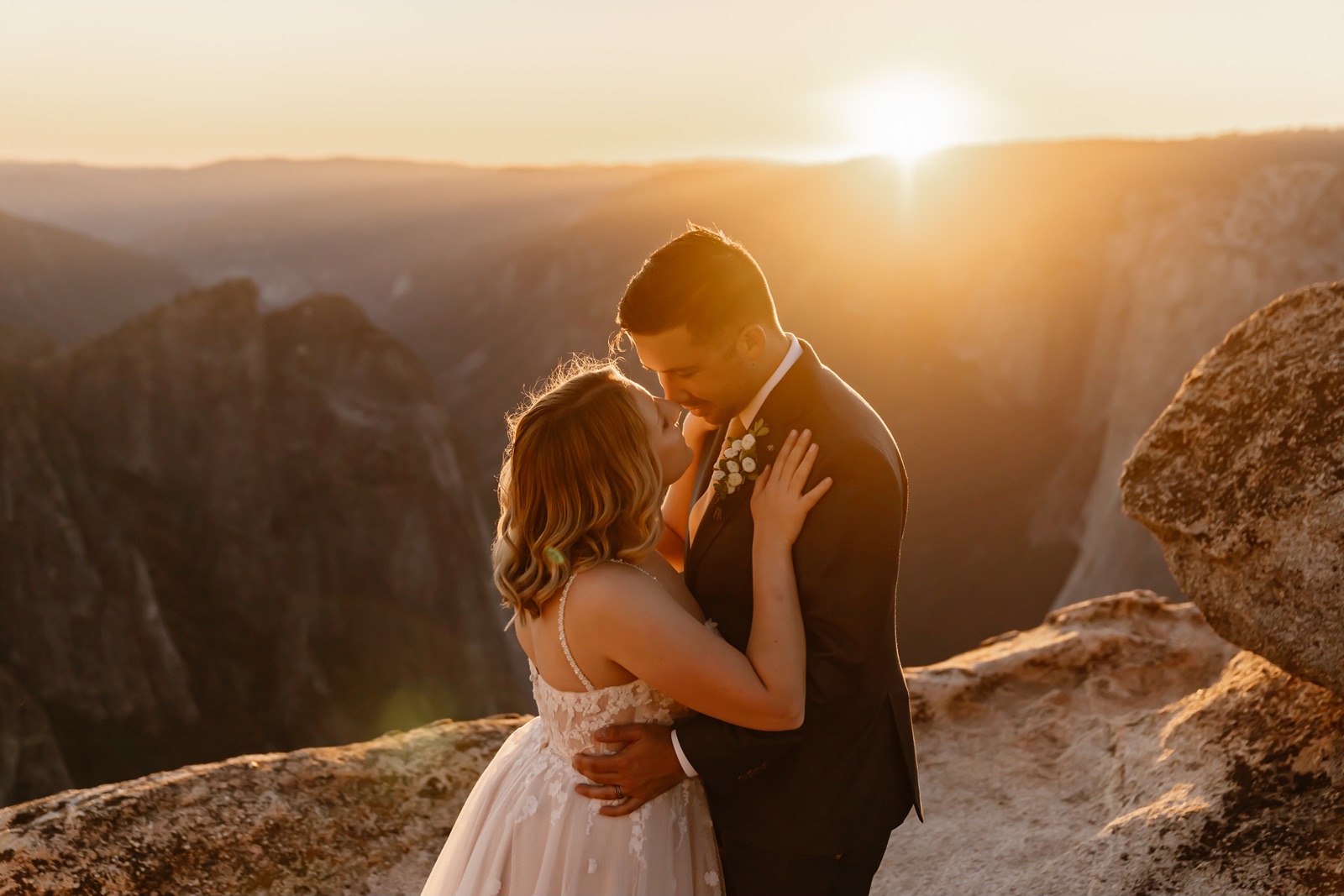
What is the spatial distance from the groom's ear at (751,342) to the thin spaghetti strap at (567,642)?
0.97m

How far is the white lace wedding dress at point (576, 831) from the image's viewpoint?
9.99 feet

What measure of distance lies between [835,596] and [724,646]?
381 mm

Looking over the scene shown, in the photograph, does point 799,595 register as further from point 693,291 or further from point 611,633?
point 693,291

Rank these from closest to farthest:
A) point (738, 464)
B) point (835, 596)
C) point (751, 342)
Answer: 1. point (835, 596)
2. point (738, 464)
3. point (751, 342)

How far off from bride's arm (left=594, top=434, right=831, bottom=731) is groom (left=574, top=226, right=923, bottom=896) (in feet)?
0.29

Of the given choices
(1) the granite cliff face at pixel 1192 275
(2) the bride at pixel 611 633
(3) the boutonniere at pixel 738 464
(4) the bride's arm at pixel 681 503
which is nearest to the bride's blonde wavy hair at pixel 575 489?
(2) the bride at pixel 611 633

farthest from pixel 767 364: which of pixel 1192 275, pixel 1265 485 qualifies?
pixel 1192 275

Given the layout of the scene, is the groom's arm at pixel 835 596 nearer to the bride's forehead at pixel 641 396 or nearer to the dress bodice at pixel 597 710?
the dress bodice at pixel 597 710

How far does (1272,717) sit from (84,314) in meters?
61.3

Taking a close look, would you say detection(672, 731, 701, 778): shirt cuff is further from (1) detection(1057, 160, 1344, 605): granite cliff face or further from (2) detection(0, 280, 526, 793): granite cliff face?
(1) detection(1057, 160, 1344, 605): granite cliff face

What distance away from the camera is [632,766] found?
301cm

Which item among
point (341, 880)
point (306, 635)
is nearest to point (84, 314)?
point (306, 635)

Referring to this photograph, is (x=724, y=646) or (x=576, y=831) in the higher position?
(x=724, y=646)

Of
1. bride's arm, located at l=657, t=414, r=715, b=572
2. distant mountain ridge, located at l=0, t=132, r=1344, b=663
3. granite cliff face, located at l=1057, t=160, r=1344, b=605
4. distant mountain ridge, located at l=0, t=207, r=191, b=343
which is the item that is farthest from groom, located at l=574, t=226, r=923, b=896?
distant mountain ridge, located at l=0, t=207, r=191, b=343
